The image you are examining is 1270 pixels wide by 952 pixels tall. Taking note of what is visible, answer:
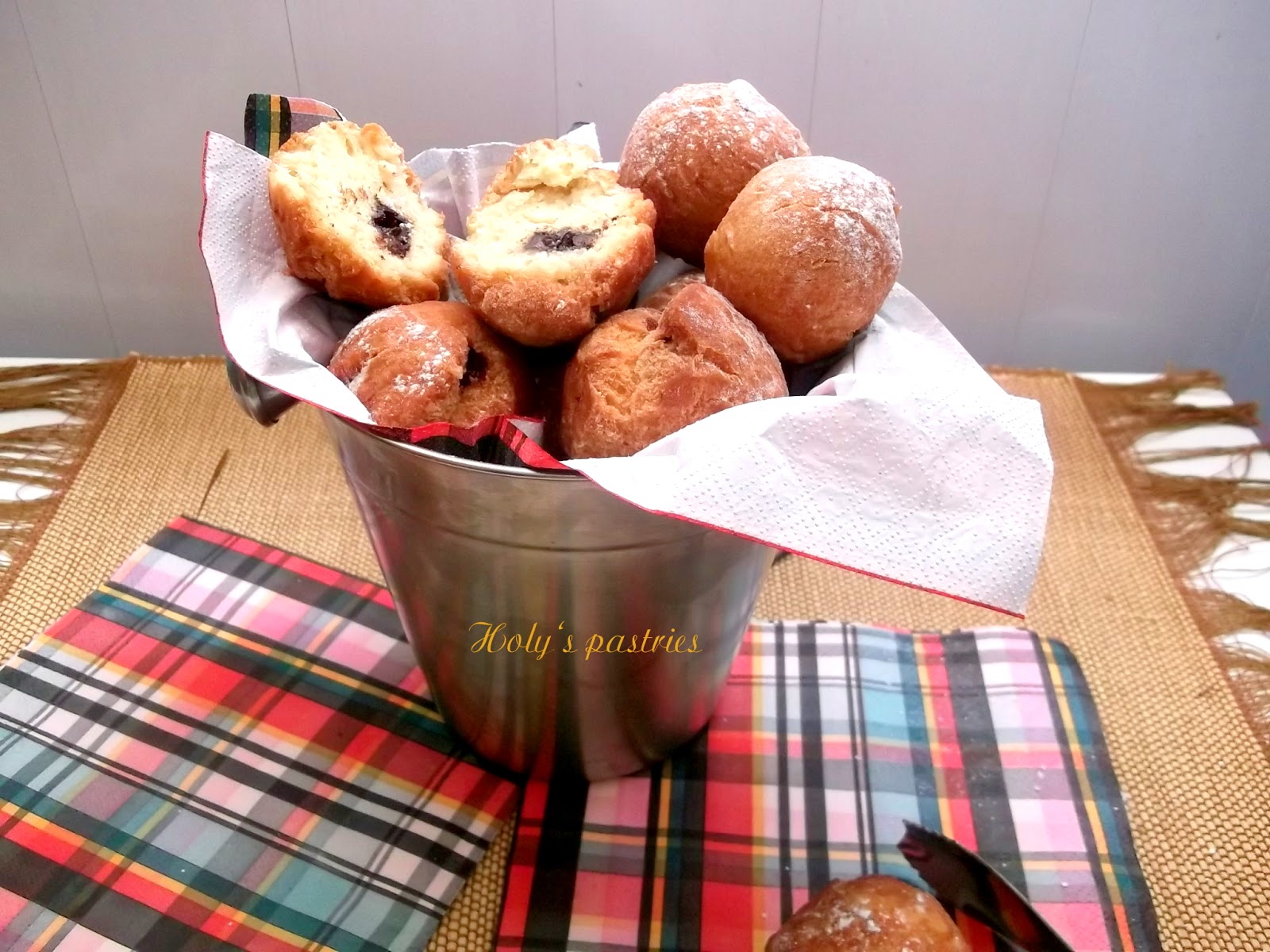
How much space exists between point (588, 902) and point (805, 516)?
420 millimetres

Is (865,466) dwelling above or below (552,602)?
above

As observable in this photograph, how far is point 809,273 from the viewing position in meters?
0.70

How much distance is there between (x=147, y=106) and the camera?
1.39 m

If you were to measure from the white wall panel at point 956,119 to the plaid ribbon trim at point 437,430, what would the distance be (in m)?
0.81

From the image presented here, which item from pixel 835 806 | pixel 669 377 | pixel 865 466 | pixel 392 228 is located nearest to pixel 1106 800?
pixel 835 806

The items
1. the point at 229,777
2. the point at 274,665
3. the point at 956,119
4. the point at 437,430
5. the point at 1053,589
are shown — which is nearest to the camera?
the point at 437,430

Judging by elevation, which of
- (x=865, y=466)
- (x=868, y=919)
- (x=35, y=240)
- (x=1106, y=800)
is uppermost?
(x=865, y=466)

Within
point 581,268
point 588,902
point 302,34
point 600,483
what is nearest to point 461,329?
point 581,268

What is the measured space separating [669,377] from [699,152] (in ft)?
0.76

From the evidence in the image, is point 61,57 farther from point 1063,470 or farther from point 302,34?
point 1063,470

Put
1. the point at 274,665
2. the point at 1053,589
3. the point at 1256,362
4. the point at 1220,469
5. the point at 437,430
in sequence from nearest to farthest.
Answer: the point at 437,430, the point at 274,665, the point at 1053,589, the point at 1220,469, the point at 1256,362

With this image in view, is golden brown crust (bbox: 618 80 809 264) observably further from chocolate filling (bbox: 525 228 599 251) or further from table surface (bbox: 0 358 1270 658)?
table surface (bbox: 0 358 1270 658)

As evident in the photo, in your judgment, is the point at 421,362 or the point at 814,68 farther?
the point at 814,68

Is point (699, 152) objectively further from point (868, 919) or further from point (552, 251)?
point (868, 919)
